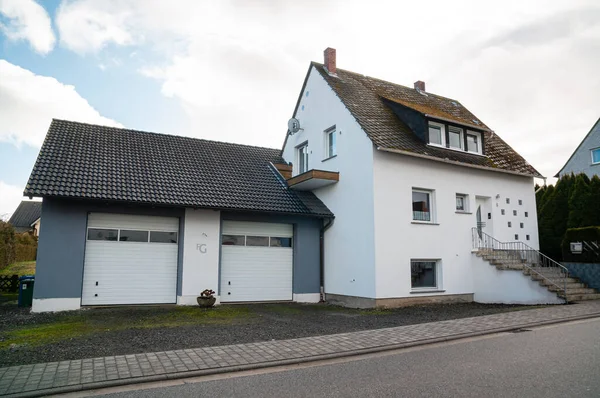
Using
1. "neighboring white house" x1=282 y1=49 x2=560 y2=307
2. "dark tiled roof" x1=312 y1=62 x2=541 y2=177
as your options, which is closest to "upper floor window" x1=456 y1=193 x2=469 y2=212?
"neighboring white house" x1=282 y1=49 x2=560 y2=307

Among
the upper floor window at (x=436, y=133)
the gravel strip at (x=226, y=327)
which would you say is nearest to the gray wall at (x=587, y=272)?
the gravel strip at (x=226, y=327)

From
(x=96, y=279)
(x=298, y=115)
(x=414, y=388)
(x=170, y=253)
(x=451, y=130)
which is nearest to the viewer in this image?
(x=414, y=388)

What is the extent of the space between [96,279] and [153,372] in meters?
7.99

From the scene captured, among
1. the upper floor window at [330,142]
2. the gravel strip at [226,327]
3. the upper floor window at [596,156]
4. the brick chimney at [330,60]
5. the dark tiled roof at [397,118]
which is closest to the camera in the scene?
the gravel strip at [226,327]

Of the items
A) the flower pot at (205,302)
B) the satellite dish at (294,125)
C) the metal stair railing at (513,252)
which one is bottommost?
the flower pot at (205,302)

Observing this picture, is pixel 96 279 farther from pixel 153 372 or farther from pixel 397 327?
pixel 397 327

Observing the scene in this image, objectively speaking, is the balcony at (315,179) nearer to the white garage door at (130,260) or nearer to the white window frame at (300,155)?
the white window frame at (300,155)

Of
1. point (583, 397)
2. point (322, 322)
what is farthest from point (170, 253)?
point (583, 397)

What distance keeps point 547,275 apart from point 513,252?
143cm

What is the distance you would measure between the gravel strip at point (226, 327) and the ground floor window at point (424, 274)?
0.91 metres

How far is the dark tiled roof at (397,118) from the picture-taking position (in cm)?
1496

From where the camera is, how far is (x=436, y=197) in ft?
50.0

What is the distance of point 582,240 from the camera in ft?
50.2

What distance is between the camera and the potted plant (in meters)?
13.3
